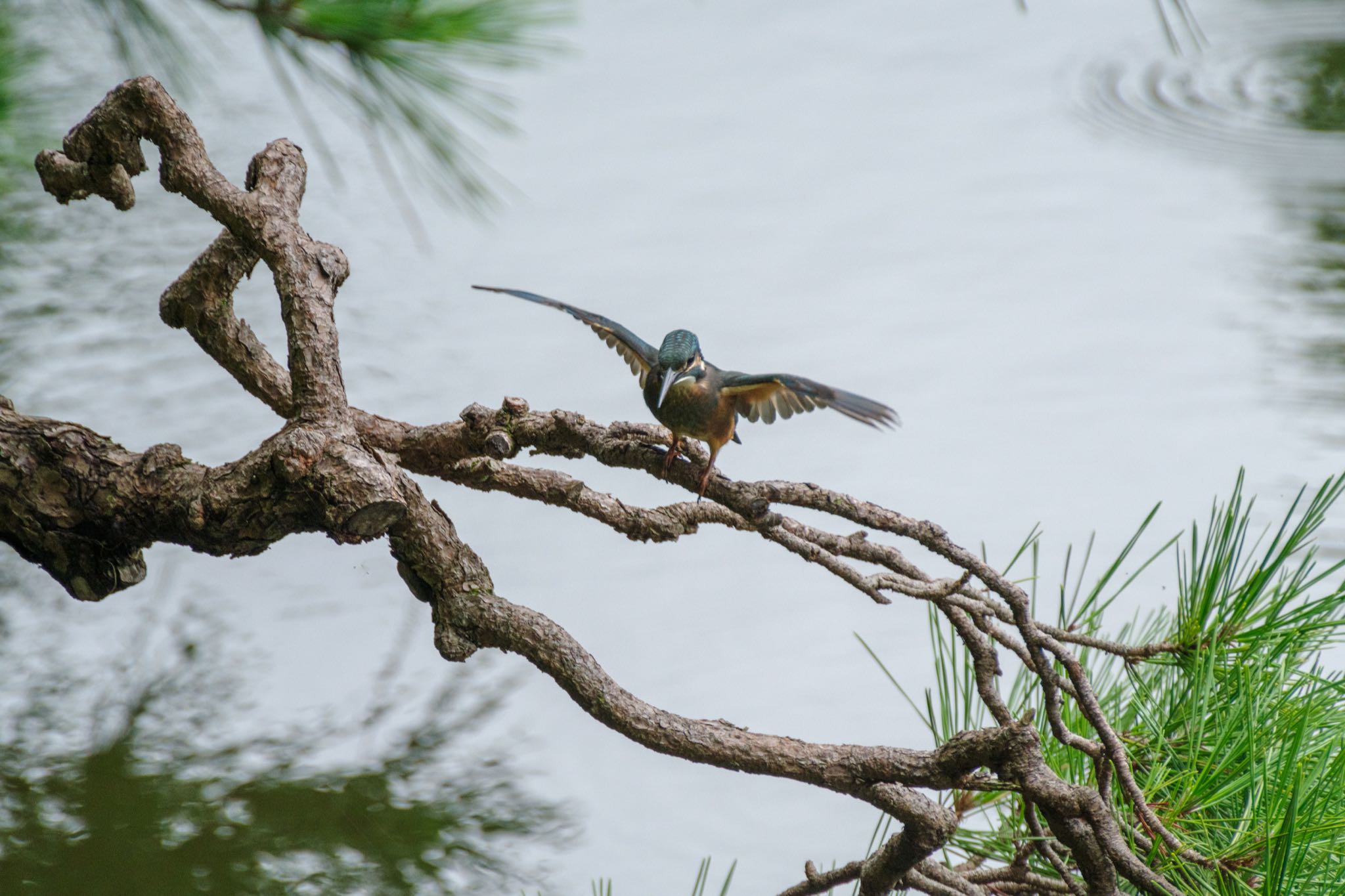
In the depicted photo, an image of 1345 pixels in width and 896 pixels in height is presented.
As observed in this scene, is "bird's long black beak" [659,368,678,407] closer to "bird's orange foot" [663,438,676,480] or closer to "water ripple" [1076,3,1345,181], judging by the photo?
"bird's orange foot" [663,438,676,480]

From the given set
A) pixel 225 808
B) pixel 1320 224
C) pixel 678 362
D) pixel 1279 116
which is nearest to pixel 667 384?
pixel 678 362

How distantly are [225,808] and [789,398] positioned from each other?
0.82 metres

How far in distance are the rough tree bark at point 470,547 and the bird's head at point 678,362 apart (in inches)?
1.6

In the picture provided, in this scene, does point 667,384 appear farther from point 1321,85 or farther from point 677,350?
point 1321,85

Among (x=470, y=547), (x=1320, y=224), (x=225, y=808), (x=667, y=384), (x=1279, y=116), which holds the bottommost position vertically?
(x=225, y=808)

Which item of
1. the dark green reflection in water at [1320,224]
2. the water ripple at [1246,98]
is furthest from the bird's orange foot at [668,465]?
the water ripple at [1246,98]

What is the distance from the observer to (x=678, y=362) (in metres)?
0.71

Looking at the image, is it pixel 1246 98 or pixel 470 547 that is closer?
pixel 470 547

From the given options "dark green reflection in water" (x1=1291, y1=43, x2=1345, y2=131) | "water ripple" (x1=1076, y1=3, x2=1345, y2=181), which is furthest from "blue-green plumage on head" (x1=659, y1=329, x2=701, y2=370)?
"dark green reflection in water" (x1=1291, y1=43, x2=1345, y2=131)

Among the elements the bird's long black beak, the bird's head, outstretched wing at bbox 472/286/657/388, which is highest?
outstretched wing at bbox 472/286/657/388

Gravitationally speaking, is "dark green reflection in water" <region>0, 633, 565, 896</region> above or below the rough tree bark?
below

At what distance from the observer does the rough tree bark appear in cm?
62

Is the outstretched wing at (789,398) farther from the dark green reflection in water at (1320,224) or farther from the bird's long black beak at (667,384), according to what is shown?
the dark green reflection in water at (1320,224)

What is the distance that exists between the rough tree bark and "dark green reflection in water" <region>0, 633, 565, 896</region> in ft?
1.57
